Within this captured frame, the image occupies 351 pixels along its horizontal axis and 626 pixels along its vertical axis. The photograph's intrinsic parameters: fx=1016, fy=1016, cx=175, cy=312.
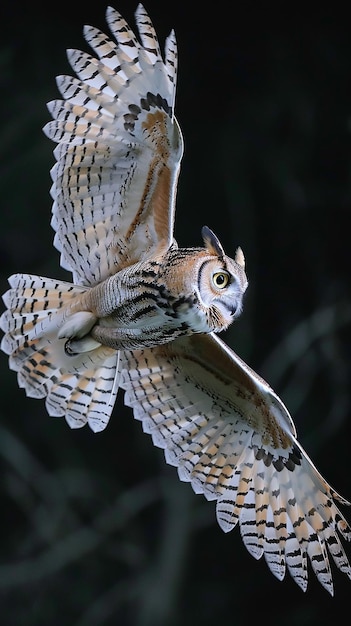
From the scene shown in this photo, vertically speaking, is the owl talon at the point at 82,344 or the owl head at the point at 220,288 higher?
the owl head at the point at 220,288

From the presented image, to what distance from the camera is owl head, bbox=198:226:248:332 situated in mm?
1513

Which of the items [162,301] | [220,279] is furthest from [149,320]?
[220,279]

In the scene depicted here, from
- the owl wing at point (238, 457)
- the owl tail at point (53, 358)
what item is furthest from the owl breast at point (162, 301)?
the owl wing at point (238, 457)

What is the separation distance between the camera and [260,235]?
414cm

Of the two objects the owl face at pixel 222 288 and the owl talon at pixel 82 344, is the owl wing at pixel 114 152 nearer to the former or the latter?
the owl talon at pixel 82 344

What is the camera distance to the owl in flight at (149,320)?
1642mm

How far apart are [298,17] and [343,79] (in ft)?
1.07

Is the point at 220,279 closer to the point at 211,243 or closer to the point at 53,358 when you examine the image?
the point at 211,243

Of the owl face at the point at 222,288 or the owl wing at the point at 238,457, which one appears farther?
the owl wing at the point at 238,457

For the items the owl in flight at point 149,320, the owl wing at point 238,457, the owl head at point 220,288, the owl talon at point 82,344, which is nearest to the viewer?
the owl head at point 220,288

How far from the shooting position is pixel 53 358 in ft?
6.68

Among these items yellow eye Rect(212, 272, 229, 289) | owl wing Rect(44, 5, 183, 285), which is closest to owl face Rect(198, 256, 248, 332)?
yellow eye Rect(212, 272, 229, 289)

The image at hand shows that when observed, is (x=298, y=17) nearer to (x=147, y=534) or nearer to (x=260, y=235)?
(x=260, y=235)

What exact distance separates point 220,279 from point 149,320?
0.19m
